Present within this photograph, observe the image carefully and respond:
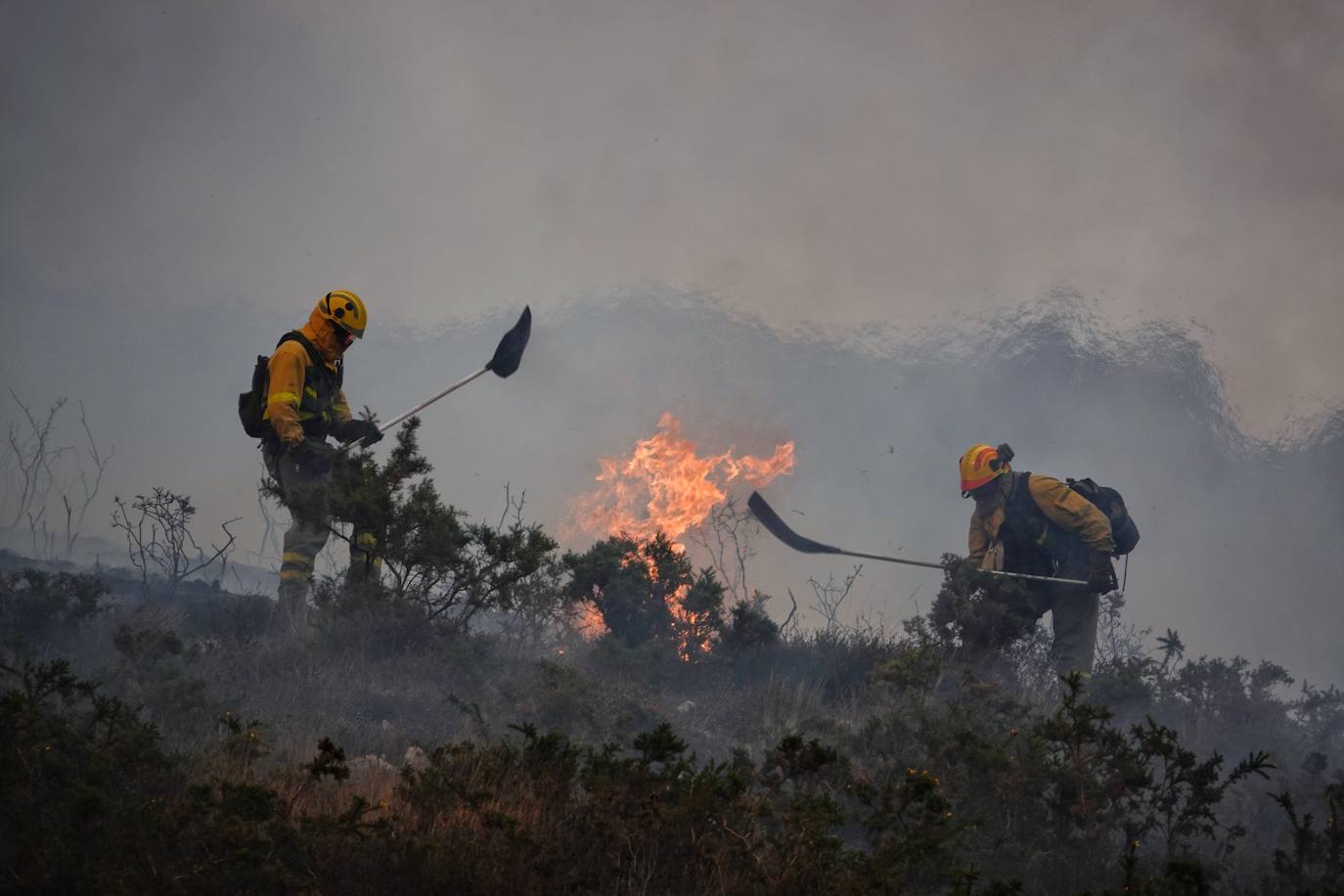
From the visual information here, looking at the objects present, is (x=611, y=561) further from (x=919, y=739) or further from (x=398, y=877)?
(x=398, y=877)

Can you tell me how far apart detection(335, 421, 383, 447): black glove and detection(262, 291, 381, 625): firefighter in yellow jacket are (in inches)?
0.5

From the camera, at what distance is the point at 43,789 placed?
357cm

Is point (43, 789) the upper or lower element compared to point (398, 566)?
lower

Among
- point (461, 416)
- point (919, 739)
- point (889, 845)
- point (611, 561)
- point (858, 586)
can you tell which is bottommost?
point (889, 845)

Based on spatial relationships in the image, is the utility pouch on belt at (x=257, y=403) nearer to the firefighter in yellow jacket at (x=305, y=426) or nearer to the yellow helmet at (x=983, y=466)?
the firefighter in yellow jacket at (x=305, y=426)

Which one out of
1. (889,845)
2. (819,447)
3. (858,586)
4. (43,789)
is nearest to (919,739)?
(889,845)

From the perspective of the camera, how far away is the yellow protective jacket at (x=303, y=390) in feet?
29.2

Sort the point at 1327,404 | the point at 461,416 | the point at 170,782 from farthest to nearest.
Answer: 1. the point at 461,416
2. the point at 1327,404
3. the point at 170,782

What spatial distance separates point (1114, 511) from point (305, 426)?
8.09 m

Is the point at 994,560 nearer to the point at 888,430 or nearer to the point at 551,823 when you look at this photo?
the point at 551,823

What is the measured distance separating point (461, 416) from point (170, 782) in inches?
1873

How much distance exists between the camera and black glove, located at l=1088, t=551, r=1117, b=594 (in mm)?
9688

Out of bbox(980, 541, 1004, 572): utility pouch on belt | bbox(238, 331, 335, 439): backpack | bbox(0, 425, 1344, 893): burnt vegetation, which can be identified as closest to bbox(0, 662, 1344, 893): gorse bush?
bbox(0, 425, 1344, 893): burnt vegetation

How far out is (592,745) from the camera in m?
5.19
